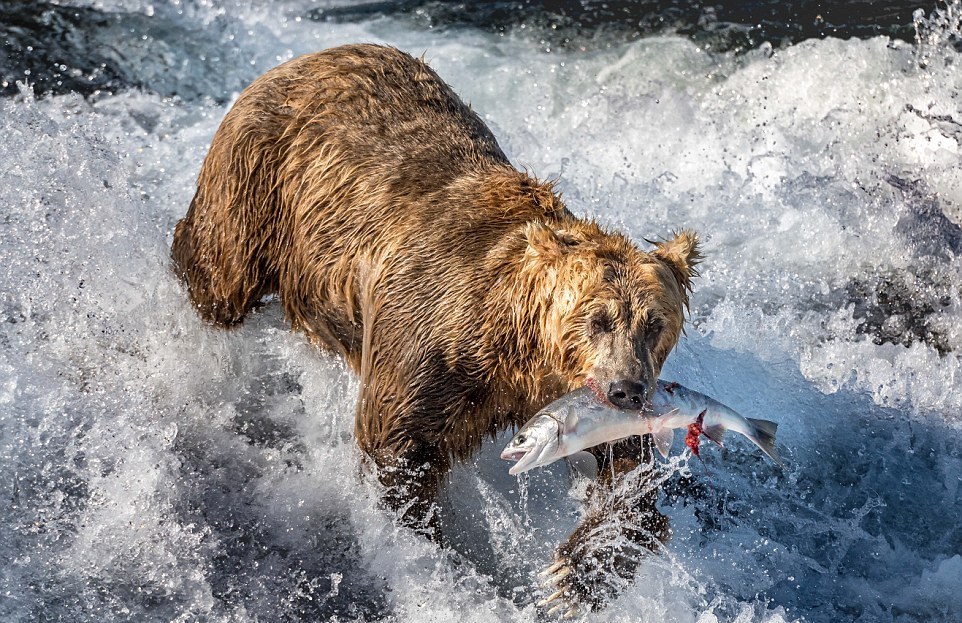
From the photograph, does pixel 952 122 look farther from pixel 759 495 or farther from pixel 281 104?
pixel 281 104

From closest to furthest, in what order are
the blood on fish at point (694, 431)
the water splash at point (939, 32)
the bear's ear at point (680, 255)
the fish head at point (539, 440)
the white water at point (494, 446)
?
the fish head at point (539, 440)
the blood on fish at point (694, 431)
the bear's ear at point (680, 255)
the white water at point (494, 446)
the water splash at point (939, 32)

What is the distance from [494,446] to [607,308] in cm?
173

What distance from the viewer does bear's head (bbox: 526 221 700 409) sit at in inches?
178

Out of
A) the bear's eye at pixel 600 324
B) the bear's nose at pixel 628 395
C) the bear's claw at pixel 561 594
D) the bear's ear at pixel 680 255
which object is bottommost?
the bear's claw at pixel 561 594

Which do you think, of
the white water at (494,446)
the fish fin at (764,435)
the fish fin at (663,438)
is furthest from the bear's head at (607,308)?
the white water at (494,446)

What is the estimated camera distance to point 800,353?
7.60 metres

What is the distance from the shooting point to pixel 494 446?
20.1ft

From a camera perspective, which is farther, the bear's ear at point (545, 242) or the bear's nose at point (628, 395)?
the bear's ear at point (545, 242)

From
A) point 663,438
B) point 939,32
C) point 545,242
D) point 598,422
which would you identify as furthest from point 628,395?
point 939,32

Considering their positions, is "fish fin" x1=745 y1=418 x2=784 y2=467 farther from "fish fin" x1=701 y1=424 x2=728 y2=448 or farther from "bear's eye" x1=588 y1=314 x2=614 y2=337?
"bear's eye" x1=588 y1=314 x2=614 y2=337

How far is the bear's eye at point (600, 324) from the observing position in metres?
4.64

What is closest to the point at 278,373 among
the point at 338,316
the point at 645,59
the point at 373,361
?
the point at 338,316

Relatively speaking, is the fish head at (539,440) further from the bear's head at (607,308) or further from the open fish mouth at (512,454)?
the bear's head at (607,308)

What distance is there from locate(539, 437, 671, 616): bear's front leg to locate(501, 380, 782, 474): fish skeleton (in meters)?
0.60
